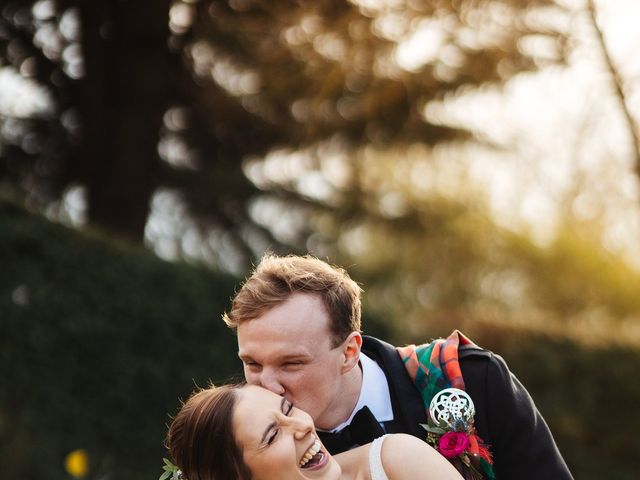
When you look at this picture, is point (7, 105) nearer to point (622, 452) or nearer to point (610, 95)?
point (610, 95)

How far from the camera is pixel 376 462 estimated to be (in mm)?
2664

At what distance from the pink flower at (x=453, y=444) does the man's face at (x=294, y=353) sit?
38cm

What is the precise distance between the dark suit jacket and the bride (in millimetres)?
265

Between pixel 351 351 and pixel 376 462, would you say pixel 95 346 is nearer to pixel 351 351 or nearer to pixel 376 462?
pixel 351 351

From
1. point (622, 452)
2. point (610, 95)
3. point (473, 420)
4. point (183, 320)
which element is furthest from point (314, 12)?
point (473, 420)

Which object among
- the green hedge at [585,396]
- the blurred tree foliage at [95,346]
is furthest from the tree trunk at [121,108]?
the green hedge at [585,396]

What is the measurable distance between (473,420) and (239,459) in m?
0.76

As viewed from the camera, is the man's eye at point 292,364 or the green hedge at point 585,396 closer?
the man's eye at point 292,364

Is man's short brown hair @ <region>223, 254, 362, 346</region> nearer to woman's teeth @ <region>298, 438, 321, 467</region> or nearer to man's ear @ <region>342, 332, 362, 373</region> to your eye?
man's ear @ <region>342, 332, 362, 373</region>

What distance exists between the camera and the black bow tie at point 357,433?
2869 millimetres

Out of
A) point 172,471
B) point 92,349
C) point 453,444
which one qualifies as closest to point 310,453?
point 453,444

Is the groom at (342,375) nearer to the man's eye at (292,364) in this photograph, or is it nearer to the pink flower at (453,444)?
the man's eye at (292,364)

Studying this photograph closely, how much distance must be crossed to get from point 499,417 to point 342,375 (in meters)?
0.51

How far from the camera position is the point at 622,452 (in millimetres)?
8344
